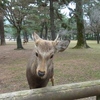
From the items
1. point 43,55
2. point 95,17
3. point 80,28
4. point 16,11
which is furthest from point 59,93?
point 95,17

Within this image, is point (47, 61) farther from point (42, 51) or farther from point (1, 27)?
point (1, 27)

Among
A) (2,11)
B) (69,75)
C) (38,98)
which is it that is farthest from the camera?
(2,11)

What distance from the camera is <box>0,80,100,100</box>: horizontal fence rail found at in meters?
2.45

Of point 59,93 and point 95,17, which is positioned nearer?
point 59,93

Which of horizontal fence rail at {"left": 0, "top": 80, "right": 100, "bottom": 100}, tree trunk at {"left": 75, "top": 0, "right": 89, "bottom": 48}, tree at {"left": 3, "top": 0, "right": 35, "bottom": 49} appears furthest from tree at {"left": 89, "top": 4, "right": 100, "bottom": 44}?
horizontal fence rail at {"left": 0, "top": 80, "right": 100, "bottom": 100}

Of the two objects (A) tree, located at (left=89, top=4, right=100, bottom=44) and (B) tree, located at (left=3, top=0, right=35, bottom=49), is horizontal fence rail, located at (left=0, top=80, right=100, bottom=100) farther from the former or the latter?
(A) tree, located at (left=89, top=4, right=100, bottom=44)

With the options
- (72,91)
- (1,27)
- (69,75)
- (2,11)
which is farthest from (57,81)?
(1,27)

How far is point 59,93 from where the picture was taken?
8.72 ft

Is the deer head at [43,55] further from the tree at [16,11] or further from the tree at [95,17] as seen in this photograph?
the tree at [95,17]

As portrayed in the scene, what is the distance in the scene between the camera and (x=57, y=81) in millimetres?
7336

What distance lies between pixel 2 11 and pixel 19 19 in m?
1.84

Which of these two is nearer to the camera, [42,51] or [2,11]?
[42,51]

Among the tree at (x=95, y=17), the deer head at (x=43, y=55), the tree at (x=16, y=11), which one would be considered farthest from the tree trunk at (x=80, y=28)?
the deer head at (x=43, y=55)

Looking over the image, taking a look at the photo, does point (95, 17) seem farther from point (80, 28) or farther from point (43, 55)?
point (43, 55)
